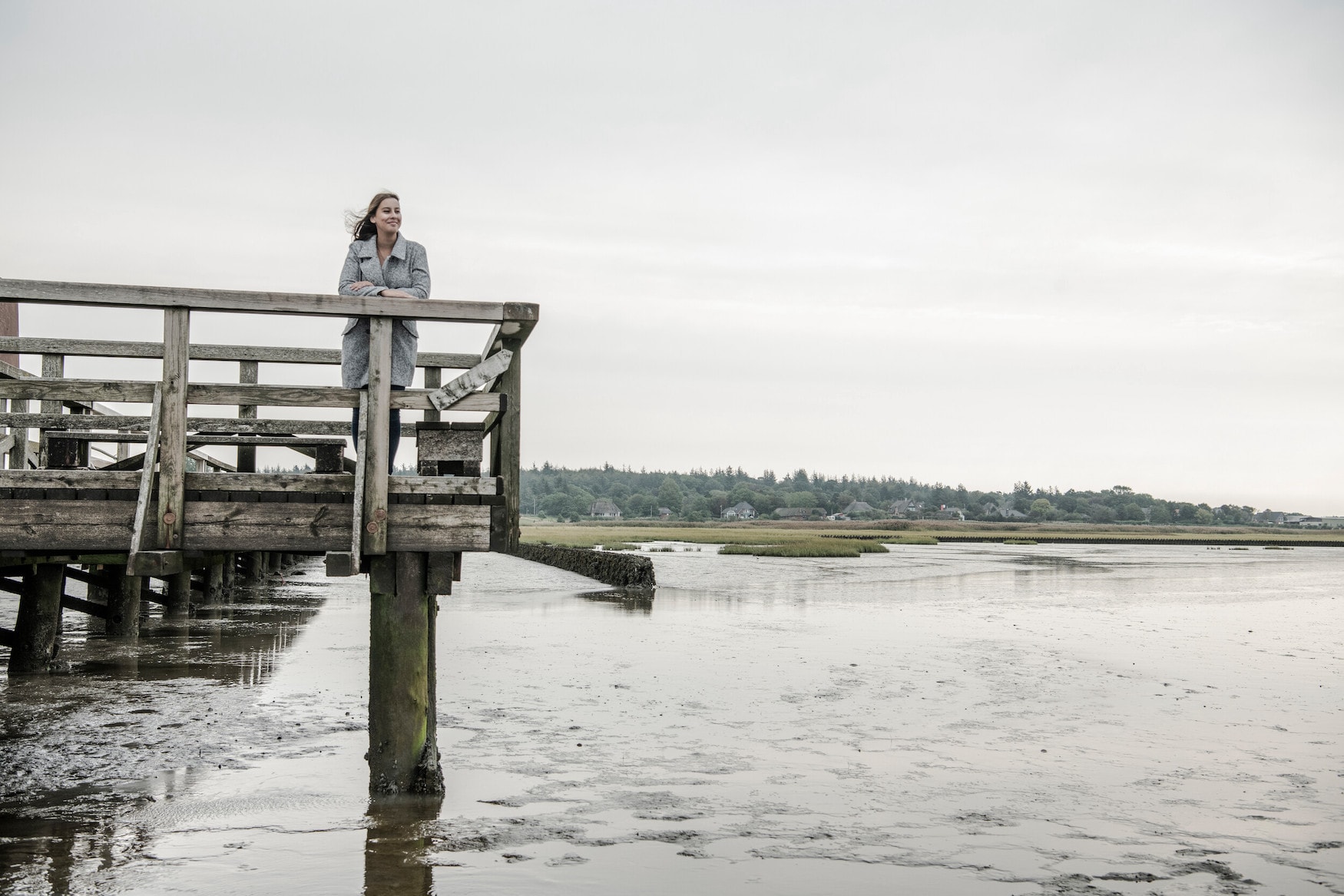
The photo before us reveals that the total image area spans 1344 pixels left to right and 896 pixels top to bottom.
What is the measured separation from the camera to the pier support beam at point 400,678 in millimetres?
7406

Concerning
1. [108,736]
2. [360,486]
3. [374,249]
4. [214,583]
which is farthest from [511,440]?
[214,583]

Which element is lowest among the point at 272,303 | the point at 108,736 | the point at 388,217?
the point at 108,736

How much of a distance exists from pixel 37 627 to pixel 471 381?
8221mm

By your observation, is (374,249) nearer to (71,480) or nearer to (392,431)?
(392,431)

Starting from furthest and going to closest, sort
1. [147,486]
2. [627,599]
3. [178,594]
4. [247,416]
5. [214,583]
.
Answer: [627,599]
[214,583]
[178,594]
[247,416]
[147,486]

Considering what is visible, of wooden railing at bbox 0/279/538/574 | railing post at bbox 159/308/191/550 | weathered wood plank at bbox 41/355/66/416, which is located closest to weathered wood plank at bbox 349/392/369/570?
wooden railing at bbox 0/279/538/574

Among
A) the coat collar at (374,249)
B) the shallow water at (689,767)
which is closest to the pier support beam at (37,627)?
the shallow water at (689,767)

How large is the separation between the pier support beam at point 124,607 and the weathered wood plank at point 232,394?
9.32 meters

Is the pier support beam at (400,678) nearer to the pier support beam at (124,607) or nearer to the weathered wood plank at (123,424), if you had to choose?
the weathered wood plank at (123,424)

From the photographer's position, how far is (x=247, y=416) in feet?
36.8

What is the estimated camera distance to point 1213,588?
37375mm

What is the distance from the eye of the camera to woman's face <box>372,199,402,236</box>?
753 centimetres

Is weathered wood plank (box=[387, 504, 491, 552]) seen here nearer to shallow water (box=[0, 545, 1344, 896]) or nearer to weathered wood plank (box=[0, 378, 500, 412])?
weathered wood plank (box=[0, 378, 500, 412])

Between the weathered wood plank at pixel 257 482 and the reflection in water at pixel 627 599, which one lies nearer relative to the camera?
the weathered wood plank at pixel 257 482
